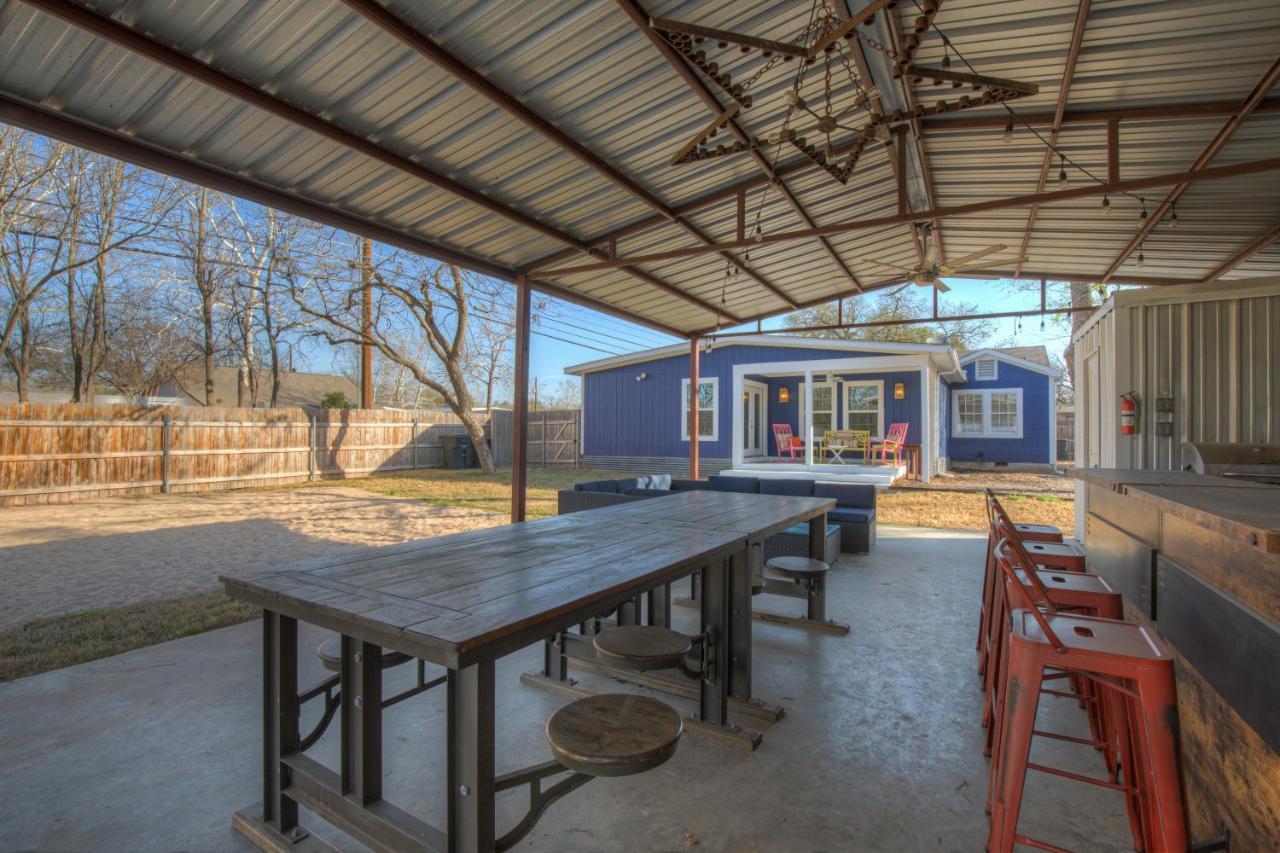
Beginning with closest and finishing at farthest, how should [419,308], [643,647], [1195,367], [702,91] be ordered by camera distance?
[643,647]
[702,91]
[1195,367]
[419,308]

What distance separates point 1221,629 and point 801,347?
11493mm

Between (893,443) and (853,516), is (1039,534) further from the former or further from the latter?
(893,443)

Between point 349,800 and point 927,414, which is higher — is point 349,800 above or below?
below

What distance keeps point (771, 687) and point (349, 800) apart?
203 centimetres

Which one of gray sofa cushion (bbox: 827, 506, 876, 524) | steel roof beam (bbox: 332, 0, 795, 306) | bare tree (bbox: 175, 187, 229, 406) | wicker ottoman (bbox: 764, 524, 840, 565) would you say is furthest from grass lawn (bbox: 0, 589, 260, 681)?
bare tree (bbox: 175, 187, 229, 406)

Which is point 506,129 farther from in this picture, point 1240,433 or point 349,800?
point 1240,433

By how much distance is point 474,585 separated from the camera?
1.77 metres

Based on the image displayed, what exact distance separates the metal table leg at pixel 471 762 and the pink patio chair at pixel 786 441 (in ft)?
41.2

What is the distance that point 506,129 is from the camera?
4.21m

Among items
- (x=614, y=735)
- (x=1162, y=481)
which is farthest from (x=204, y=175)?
(x=1162, y=481)

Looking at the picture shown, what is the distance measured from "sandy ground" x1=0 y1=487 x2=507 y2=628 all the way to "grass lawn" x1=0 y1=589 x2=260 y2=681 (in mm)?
365

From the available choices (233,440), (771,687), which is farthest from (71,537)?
(771,687)

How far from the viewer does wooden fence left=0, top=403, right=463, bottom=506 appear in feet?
29.6

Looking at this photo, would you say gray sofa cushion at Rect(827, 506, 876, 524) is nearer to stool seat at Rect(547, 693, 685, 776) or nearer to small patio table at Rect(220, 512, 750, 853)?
small patio table at Rect(220, 512, 750, 853)
